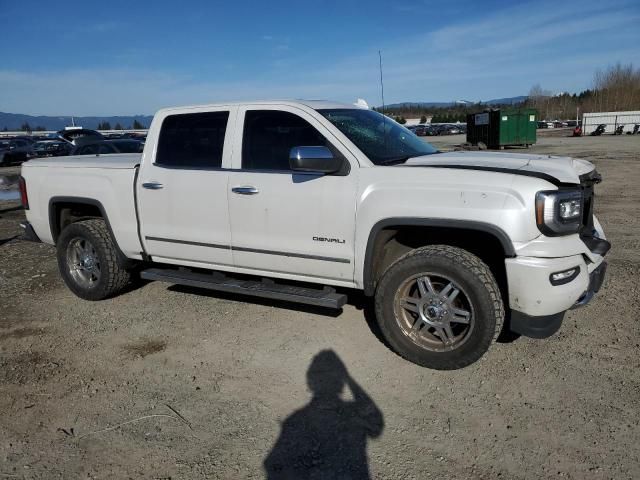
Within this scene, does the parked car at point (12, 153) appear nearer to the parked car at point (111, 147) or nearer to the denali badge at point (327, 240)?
the parked car at point (111, 147)

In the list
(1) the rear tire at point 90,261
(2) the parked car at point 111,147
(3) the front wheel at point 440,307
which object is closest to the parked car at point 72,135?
(2) the parked car at point 111,147

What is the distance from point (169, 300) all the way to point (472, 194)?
3.47m

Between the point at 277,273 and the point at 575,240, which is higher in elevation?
the point at 575,240

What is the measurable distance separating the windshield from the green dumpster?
28313 mm

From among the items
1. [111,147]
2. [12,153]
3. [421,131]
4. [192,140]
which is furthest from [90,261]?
[421,131]

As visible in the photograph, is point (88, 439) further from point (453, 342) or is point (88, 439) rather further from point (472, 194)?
point (472, 194)

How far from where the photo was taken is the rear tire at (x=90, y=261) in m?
5.40

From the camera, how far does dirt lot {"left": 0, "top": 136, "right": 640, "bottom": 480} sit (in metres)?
2.89

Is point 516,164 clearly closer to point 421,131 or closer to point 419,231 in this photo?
point 419,231

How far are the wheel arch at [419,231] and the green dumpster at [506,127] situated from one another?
29325 mm

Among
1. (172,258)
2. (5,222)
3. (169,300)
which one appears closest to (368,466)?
(172,258)

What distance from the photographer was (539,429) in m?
3.10

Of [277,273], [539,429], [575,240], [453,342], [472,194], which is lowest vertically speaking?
[539,429]

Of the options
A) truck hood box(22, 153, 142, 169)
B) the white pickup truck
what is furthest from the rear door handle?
truck hood box(22, 153, 142, 169)
